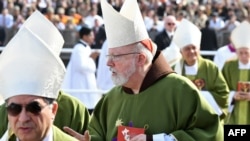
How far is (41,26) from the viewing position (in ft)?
26.2

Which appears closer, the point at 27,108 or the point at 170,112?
the point at 27,108

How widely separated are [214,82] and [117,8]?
42.8 feet

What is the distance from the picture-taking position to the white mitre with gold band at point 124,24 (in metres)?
7.47

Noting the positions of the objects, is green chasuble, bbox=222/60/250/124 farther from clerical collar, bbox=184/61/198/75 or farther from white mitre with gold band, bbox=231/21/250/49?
clerical collar, bbox=184/61/198/75

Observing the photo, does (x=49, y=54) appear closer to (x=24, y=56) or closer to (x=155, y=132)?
(x=24, y=56)

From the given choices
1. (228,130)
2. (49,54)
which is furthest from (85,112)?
(49,54)

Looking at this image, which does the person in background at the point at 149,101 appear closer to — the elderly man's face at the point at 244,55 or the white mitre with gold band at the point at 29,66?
the white mitre with gold band at the point at 29,66

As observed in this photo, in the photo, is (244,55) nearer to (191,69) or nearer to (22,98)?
(191,69)


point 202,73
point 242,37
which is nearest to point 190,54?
point 202,73

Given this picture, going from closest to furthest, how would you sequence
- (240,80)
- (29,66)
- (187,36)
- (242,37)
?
(29,66), (240,80), (187,36), (242,37)

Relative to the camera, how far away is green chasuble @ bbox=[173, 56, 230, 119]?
38.9 feet

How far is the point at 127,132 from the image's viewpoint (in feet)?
23.9

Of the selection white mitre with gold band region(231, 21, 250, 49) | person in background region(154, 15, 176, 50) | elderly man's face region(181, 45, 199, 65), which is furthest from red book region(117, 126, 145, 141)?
person in background region(154, 15, 176, 50)

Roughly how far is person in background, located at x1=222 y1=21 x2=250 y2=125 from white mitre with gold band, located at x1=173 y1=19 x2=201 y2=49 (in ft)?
1.66
